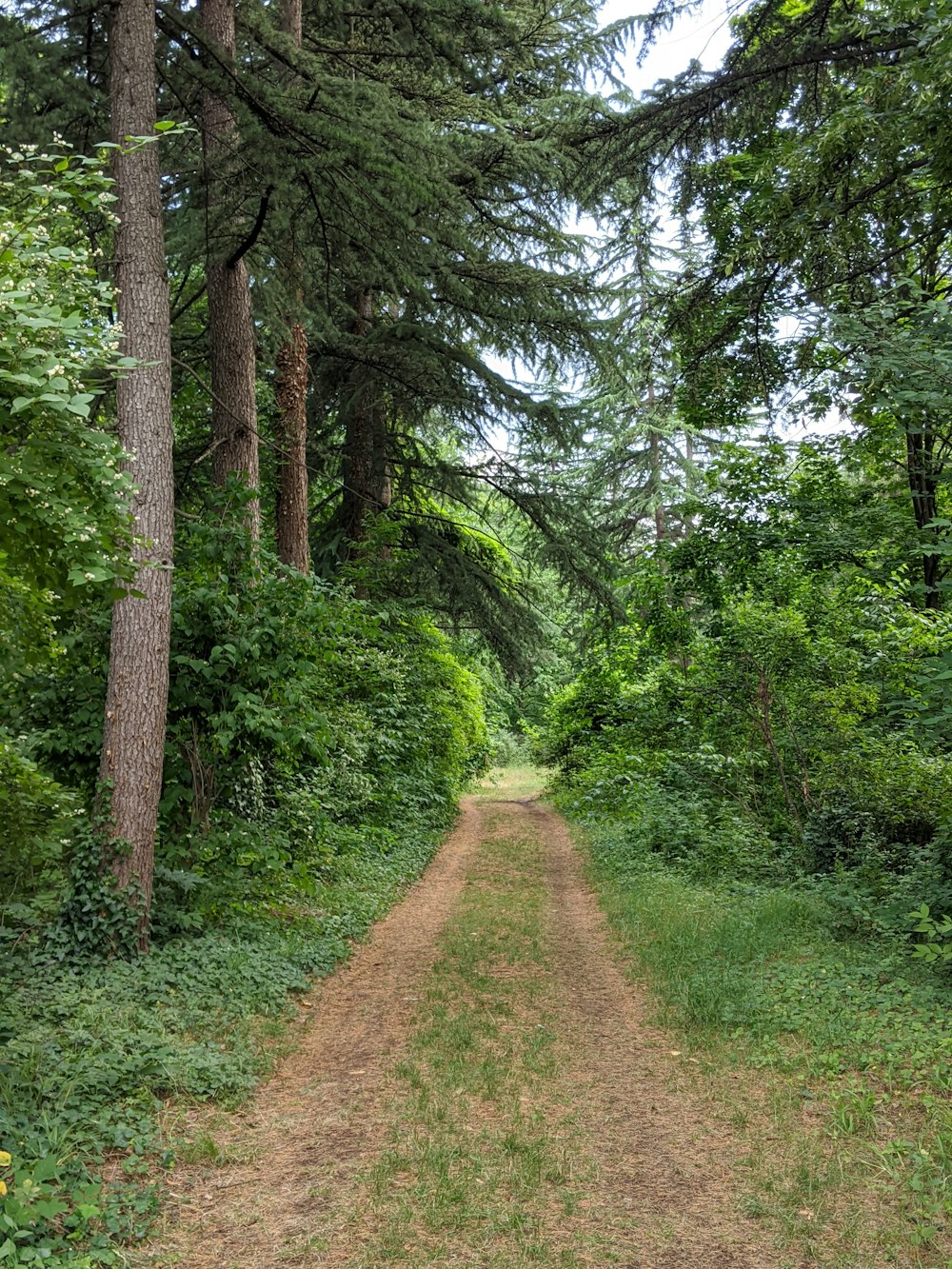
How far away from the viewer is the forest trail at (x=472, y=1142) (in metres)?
3.63

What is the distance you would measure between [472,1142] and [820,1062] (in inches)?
83.8

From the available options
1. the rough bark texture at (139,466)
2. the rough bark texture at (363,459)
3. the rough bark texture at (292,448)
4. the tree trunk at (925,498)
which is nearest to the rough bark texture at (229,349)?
the rough bark texture at (139,466)

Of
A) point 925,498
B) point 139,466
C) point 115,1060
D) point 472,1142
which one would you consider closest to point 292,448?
point 139,466

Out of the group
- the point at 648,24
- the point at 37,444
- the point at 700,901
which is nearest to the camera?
the point at 37,444

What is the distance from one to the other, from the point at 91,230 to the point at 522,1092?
8.22m

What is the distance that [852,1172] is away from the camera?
4000 millimetres

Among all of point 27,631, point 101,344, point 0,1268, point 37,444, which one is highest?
point 101,344

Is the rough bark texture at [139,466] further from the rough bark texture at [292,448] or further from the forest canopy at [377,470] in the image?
the rough bark texture at [292,448]

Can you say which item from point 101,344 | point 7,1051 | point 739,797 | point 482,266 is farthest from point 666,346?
point 7,1051

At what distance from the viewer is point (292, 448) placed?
1130cm

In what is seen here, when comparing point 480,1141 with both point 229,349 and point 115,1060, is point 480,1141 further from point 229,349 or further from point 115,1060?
point 229,349

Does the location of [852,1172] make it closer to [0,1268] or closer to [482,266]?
[0,1268]

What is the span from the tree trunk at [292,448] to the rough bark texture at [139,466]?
4.27 m

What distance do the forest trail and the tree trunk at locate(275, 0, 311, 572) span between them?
217 inches
